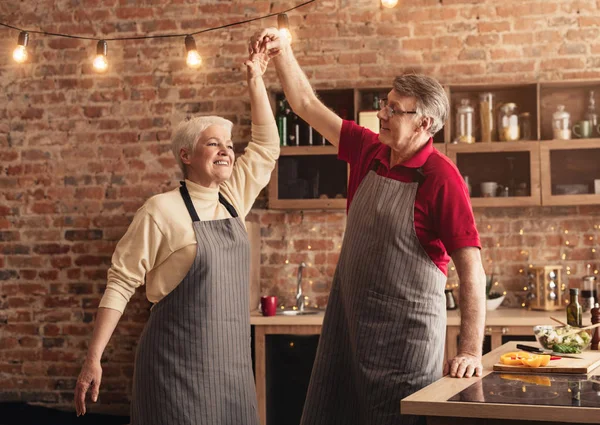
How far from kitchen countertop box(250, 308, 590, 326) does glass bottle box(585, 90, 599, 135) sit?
3.54 feet

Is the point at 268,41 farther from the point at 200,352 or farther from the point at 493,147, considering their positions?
the point at 493,147

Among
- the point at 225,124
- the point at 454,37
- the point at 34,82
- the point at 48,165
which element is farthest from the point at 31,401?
the point at 454,37

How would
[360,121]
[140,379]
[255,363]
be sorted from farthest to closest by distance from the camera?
1. [360,121]
2. [255,363]
3. [140,379]

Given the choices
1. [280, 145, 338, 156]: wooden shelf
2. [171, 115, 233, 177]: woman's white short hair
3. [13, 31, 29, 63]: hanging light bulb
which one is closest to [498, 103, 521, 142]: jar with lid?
[280, 145, 338, 156]: wooden shelf

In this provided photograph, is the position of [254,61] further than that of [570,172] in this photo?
No

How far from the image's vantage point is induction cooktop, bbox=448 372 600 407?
172cm

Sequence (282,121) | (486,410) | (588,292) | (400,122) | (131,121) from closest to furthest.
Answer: (486,410)
(400,122)
(588,292)
(282,121)
(131,121)

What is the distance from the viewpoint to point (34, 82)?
511cm

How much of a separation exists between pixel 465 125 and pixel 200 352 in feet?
8.77

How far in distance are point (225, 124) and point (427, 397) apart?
4.14ft

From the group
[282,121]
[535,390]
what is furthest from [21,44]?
[535,390]

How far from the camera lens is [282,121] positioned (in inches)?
183

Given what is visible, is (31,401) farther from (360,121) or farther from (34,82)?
(360,121)

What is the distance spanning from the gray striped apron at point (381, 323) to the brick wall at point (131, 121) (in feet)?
8.31
